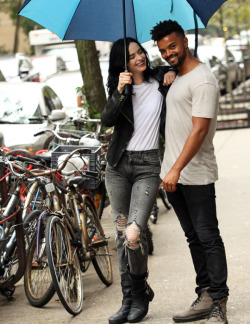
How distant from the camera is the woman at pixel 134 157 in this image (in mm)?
4910

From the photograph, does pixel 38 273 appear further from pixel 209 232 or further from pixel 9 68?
pixel 9 68

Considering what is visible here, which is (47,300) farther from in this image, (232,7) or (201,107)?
(232,7)

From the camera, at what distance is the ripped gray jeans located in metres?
4.90

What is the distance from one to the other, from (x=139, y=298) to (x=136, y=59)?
165cm

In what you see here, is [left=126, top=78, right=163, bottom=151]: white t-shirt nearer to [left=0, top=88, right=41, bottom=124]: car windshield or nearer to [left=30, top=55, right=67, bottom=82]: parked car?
[left=0, top=88, right=41, bottom=124]: car windshield

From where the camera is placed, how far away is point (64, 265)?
536 centimetres

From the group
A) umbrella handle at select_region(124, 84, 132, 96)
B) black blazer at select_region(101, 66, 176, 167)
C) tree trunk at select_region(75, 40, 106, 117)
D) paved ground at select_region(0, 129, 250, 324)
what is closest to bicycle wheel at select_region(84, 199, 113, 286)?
paved ground at select_region(0, 129, 250, 324)

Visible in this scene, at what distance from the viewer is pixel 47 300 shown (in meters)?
5.51

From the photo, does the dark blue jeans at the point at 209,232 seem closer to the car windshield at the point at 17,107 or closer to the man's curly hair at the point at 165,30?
the man's curly hair at the point at 165,30

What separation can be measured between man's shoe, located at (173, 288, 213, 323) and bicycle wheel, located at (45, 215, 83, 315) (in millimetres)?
828

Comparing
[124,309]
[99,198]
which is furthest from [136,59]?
[99,198]

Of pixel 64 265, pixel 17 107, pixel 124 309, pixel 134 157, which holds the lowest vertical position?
pixel 124 309

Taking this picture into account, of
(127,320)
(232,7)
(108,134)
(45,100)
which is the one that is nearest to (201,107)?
(127,320)

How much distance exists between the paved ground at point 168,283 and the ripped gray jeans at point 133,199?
1.56 ft
